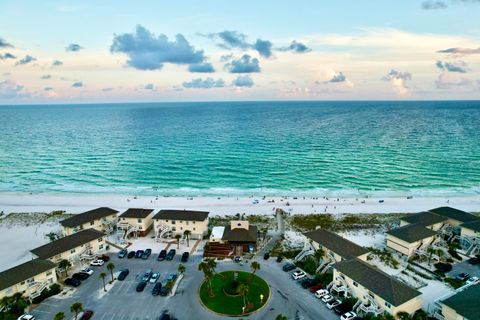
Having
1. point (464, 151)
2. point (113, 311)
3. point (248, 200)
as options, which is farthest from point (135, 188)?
point (464, 151)

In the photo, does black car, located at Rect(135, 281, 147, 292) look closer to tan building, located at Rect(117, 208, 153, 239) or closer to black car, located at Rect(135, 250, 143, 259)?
black car, located at Rect(135, 250, 143, 259)

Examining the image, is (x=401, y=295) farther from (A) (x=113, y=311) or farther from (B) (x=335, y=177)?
(B) (x=335, y=177)

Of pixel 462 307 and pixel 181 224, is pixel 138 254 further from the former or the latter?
pixel 462 307

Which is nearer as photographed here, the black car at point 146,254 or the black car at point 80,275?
the black car at point 80,275

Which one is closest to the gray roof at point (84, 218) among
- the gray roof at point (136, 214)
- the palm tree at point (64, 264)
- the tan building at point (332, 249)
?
the gray roof at point (136, 214)

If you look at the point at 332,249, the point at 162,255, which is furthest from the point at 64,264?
the point at 332,249

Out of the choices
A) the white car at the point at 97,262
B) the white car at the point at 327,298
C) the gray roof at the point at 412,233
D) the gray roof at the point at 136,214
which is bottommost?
the white car at the point at 327,298

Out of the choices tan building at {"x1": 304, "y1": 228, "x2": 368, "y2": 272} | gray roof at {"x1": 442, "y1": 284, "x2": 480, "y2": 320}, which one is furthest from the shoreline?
gray roof at {"x1": 442, "y1": 284, "x2": 480, "y2": 320}

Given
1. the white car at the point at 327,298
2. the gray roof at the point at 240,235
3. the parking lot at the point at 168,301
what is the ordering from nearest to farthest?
the parking lot at the point at 168,301 < the white car at the point at 327,298 < the gray roof at the point at 240,235

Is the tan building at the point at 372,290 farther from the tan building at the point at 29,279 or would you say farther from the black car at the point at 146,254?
the tan building at the point at 29,279
